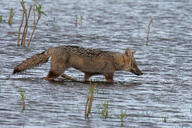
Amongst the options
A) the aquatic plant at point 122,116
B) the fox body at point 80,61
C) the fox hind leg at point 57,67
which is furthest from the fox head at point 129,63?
the aquatic plant at point 122,116

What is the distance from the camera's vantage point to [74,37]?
20312 mm

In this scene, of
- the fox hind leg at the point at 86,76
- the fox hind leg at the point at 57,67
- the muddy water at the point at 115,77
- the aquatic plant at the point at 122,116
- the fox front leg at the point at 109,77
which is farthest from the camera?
the fox front leg at the point at 109,77

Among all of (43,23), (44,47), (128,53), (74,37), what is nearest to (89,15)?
(43,23)

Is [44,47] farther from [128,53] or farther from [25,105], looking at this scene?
[25,105]

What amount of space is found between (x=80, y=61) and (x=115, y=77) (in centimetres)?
151

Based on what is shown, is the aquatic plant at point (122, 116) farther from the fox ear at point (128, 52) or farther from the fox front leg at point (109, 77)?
the fox ear at point (128, 52)

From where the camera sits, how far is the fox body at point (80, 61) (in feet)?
41.3

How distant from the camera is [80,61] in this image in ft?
41.7

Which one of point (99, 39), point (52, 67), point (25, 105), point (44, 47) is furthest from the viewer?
point (99, 39)

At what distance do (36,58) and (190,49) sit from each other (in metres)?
7.09

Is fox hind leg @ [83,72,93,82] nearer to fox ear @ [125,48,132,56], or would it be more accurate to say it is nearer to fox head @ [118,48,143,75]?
fox head @ [118,48,143,75]

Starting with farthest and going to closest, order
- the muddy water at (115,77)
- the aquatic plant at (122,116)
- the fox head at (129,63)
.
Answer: the fox head at (129,63)
the muddy water at (115,77)
the aquatic plant at (122,116)

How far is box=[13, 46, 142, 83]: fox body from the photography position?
41.3 feet

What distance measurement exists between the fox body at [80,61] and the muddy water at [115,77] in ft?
0.96
